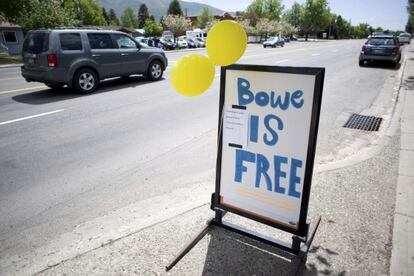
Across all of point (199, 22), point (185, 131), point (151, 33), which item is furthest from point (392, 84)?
point (199, 22)

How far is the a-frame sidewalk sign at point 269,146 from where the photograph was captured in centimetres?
225

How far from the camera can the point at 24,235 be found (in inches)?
118

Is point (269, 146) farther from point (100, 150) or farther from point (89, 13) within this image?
point (89, 13)

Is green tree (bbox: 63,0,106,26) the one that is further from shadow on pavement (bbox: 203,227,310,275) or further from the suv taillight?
shadow on pavement (bbox: 203,227,310,275)

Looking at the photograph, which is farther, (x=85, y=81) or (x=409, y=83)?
(x=409, y=83)

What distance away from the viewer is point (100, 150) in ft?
16.3

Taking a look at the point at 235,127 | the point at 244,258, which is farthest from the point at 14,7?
the point at 244,258

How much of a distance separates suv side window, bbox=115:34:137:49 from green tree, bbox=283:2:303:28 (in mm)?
109412

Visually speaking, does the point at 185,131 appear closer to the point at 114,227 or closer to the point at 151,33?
the point at 114,227

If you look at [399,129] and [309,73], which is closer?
[309,73]

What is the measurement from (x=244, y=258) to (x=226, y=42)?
1.83m

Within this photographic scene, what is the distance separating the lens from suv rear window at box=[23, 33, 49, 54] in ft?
28.6

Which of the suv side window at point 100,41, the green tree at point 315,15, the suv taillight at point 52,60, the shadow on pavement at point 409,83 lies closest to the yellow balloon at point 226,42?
the suv taillight at point 52,60

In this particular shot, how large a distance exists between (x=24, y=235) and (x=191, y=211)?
1692 millimetres
